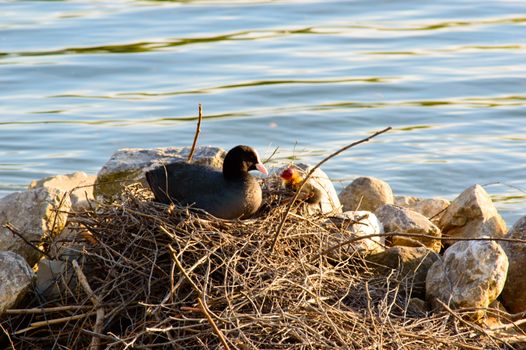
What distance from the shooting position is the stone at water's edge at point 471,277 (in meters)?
5.80

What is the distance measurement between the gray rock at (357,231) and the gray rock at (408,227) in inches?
6.7

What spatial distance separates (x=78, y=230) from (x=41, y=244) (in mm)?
499

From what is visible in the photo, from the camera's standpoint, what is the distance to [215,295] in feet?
17.3

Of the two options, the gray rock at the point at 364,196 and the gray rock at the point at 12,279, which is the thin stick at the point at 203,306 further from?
the gray rock at the point at 364,196

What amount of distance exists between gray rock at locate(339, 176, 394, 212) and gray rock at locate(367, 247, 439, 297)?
120cm

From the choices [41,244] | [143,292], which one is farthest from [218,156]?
[143,292]

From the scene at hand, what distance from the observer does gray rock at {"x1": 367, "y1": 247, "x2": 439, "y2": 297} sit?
612cm

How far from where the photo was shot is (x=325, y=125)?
1148cm

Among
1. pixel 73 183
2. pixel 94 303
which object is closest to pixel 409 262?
pixel 94 303

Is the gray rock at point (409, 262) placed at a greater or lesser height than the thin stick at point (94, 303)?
lesser

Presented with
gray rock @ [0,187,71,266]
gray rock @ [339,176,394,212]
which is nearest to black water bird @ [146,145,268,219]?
gray rock @ [0,187,71,266]

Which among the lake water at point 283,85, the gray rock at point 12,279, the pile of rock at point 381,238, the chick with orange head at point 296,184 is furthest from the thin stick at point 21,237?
the lake water at point 283,85

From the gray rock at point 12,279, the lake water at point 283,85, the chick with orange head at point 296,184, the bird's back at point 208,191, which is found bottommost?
the lake water at point 283,85

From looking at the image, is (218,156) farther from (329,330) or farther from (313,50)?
(313,50)
